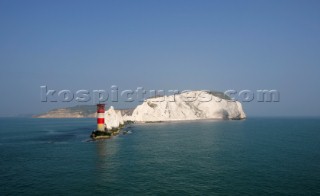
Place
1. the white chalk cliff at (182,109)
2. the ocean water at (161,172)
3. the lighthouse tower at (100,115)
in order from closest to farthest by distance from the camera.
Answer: the ocean water at (161,172), the lighthouse tower at (100,115), the white chalk cliff at (182,109)

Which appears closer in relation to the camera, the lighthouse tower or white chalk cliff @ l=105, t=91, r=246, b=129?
the lighthouse tower

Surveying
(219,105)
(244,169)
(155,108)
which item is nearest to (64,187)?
(244,169)

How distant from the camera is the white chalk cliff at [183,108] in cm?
16488

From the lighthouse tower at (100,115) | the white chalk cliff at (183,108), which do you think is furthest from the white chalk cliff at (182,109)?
the lighthouse tower at (100,115)

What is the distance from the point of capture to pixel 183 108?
182 m

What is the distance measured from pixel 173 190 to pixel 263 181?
9.54 metres

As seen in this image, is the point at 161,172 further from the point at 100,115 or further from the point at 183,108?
the point at 183,108

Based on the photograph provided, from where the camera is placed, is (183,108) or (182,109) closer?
(182,109)

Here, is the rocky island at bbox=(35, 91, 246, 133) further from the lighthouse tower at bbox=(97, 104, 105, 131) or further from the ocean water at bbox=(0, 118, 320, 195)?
the ocean water at bbox=(0, 118, 320, 195)

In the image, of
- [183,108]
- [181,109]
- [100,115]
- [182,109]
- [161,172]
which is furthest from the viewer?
[183,108]

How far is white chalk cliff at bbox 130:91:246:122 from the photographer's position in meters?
165

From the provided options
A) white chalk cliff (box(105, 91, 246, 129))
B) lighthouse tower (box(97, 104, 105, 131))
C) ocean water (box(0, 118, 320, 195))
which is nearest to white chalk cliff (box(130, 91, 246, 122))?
white chalk cliff (box(105, 91, 246, 129))

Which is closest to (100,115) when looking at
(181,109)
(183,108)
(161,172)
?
(161,172)

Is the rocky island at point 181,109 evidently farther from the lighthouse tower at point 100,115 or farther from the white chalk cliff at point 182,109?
the lighthouse tower at point 100,115
